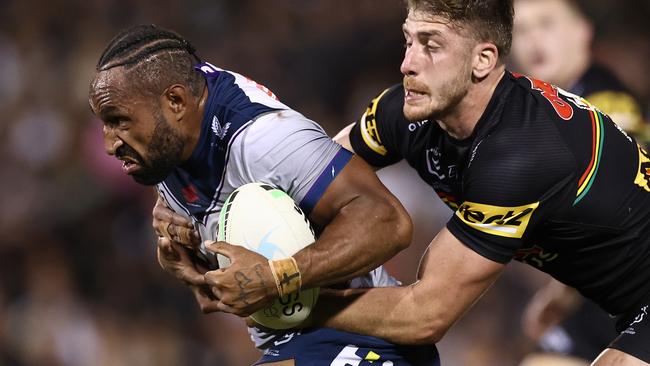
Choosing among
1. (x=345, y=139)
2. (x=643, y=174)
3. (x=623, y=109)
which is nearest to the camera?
(x=643, y=174)

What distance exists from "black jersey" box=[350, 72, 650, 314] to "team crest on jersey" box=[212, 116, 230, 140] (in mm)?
864

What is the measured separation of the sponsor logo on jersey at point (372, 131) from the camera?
14.7 feet

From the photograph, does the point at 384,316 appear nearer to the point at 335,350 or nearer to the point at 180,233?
the point at 335,350

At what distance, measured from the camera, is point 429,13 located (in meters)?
3.68

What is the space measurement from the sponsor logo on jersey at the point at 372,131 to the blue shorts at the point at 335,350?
39.6 inches

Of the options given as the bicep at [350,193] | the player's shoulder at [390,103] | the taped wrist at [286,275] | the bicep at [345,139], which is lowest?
the taped wrist at [286,275]

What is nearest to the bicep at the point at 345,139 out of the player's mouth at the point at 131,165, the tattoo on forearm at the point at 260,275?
the player's mouth at the point at 131,165

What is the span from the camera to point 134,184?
30.5 ft

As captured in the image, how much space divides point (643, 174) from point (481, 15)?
922 mm

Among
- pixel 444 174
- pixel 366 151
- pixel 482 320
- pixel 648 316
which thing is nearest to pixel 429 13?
pixel 444 174

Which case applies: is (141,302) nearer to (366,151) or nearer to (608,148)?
(366,151)

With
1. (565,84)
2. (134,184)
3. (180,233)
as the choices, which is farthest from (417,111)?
(134,184)

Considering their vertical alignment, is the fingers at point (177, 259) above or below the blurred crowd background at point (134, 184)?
above

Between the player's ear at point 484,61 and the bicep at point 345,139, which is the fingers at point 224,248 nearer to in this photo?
the player's ear at point 484,61
